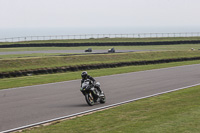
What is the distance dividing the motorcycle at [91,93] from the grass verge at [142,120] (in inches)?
51.9

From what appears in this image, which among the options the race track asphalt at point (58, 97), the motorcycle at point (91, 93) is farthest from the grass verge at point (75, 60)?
the motorcycle at point (91, 93)

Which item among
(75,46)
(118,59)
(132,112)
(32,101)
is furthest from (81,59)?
(75,46)

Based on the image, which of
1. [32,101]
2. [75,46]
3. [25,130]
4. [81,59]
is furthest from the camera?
[75,46]

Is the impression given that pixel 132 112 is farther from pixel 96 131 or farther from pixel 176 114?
pixel 96 131

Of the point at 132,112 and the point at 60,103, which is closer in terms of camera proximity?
the point at 132,112

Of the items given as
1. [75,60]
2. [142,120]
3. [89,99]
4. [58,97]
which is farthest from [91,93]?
[75,60]

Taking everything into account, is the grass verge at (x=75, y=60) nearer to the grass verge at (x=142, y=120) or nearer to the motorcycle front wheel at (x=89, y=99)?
the motorcycle front wheel at (x=89, y=99)

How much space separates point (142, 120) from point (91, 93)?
444 cm

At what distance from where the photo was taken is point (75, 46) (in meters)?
75.6

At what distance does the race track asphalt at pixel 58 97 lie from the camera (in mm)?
12281

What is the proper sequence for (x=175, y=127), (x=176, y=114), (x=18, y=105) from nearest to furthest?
(x=175, y=127), (x=176, y=114), (x=18, y=105)

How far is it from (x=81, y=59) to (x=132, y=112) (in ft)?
85.6

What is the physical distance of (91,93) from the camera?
48.9 ft

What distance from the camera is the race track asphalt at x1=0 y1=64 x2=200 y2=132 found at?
1228cm
